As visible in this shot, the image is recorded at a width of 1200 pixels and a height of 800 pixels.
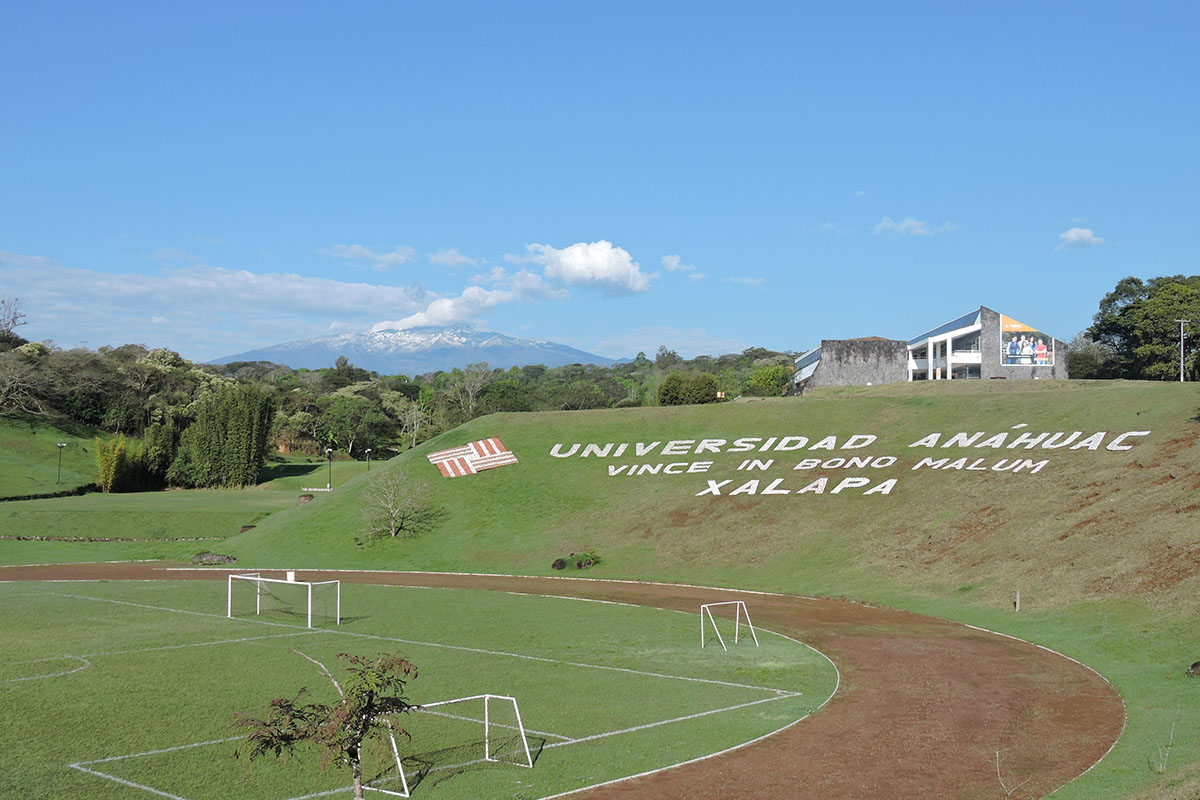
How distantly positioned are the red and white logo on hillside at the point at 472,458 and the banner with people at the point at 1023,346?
52747 millimetres

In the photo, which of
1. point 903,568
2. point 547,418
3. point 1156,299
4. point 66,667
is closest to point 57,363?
point 547,418

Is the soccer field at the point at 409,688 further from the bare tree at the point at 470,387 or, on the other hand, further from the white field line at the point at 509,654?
the bare tree at the point at 470,387

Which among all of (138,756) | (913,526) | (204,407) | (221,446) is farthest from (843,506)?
(204,407)

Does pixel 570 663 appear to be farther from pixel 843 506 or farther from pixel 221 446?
pixel 221 446

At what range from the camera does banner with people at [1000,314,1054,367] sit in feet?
287

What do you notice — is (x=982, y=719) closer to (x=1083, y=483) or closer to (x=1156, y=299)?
(x=1083, y=483)

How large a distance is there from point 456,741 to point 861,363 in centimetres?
8313

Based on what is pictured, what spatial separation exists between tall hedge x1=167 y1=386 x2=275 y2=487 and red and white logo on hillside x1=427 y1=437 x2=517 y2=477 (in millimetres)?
33689

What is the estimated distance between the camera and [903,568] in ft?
133

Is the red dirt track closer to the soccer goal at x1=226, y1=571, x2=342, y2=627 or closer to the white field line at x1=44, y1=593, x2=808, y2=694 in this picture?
the white field line at x1=44, y1=593, x2=808, y2=694

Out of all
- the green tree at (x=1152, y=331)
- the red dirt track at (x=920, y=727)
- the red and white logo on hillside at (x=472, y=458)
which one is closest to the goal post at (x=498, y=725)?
the red dirt track at (x=920, y=727)

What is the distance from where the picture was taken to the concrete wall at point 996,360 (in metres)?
87.5

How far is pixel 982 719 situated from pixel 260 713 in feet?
52.4

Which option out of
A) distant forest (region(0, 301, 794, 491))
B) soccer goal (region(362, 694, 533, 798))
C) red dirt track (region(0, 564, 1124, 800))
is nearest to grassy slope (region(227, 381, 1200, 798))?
red dirt track (region(0, 564, 1124, 800))
